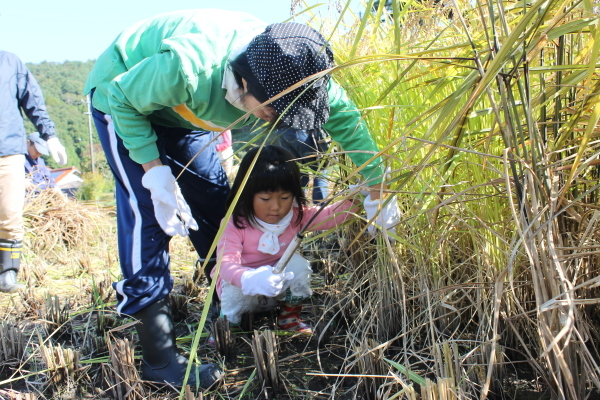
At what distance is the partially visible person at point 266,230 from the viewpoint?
1.83 metres

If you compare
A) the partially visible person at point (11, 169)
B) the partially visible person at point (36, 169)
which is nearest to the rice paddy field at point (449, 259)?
the partially visible person at point (11, 169)

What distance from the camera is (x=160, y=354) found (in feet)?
5.13

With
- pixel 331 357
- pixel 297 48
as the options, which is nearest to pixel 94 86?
pixel 297 48

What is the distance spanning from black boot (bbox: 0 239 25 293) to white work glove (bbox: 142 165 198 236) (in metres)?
1.58

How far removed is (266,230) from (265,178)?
0.22m

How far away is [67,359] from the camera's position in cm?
159

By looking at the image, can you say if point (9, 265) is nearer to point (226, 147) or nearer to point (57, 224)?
point (57, 224)

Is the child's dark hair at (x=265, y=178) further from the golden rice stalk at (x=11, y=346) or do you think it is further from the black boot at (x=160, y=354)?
the golden rice stalk at (x=11, y=346)

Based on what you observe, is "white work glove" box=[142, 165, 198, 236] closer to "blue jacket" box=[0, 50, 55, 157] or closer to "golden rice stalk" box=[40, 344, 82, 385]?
"golden rice stalk" box=[40, 344, 82, 385]

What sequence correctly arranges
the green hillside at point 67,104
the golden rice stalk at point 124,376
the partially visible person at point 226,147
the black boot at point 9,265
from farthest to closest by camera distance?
the green hillside at point 67,104, the partially visible person at point 226,147, the black boot at point 9,265, the golden rice stalk at point 124,376

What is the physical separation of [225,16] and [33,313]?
1557 mm

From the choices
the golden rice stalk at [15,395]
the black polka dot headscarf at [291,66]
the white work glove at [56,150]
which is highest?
the black polka dot headscarf at [291,66]

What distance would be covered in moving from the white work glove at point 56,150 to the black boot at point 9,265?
88cm

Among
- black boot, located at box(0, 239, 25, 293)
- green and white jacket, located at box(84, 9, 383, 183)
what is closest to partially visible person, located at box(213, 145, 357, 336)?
green and white jacket, located at box(84, 9, 383, 183)
